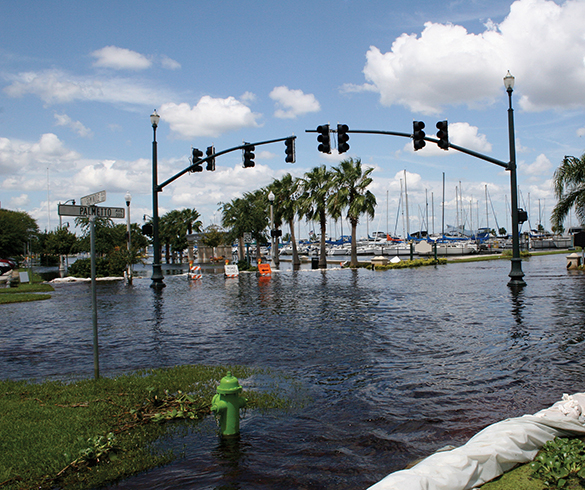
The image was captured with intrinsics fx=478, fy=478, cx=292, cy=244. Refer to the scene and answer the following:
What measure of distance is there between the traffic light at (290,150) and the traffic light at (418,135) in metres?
5.72

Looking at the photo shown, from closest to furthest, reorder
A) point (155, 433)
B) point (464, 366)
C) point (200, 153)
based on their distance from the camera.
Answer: point (155, 433), point (464, 366), point (200, 153)

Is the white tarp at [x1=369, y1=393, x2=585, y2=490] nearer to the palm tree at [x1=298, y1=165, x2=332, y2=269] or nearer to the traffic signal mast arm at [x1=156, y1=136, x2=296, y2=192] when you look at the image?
the traffic signal mast arm at [x1=156, y1=136, x2=296, y2=192]

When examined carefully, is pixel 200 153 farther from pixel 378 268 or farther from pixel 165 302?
pixel 378 268

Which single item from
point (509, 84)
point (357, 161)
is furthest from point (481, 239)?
point (509, 84)

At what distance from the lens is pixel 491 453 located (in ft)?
13.1

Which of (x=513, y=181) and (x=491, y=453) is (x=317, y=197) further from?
(x=491, y=453)

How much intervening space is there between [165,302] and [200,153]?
371 inches

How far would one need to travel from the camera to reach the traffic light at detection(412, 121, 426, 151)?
20066 millimetres

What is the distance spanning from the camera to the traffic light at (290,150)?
74.5ft

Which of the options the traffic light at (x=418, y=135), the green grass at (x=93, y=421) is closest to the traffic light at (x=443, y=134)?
the traffic light at (x=418, y=135)

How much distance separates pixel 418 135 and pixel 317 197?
22376 mm

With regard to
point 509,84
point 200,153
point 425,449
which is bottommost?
point 425,449

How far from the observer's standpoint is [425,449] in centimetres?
502

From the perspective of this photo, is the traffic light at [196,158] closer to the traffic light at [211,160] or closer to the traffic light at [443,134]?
the traffic light at [211,160]
